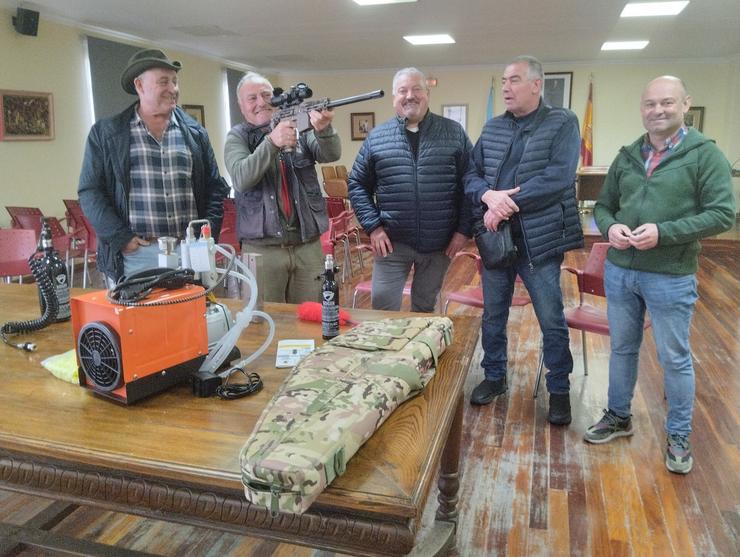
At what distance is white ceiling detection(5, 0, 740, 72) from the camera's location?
6113mm

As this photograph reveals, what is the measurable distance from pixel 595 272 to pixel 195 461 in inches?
96.2

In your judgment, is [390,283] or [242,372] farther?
[390,283]

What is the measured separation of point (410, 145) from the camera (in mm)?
2652

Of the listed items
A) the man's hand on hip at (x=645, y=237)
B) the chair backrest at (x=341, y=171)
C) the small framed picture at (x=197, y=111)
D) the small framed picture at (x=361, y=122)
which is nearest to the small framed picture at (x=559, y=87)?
the small framed picture at (x=361, y=122)

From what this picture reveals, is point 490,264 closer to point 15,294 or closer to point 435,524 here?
point 435,524

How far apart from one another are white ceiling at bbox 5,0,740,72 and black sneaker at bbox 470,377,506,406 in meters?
4.40

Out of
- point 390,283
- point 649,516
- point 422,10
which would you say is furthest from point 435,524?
point 422,10

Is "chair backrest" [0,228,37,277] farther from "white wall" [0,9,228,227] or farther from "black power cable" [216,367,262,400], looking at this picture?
"black power cable" [216,367,262,400]

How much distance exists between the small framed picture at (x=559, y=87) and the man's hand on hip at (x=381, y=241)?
933cm

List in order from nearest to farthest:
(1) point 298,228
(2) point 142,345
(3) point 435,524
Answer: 1. (2) point 142,345
2. (3) point 435,524
3. (1) point 298,228

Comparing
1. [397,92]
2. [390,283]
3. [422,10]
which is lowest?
[390,283]

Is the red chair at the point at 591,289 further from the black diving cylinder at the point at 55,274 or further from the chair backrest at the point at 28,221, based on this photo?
the chair backrest at the point at 28,221

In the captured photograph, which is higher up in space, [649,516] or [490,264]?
[490,264]

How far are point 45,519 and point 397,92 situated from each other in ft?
6.88
